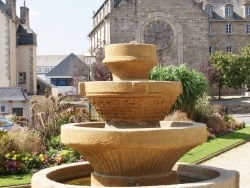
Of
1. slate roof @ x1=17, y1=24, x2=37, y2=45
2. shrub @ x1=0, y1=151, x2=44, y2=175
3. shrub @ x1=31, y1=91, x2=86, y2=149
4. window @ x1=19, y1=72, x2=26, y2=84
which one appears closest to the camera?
shrub @ x1=0, y1=151, x2=44, y2=175

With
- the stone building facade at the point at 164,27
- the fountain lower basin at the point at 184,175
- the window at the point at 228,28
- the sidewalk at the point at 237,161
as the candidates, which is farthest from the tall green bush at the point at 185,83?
the window at the point at 228,28

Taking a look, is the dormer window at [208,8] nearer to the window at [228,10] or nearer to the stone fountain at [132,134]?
the window at [228,10]

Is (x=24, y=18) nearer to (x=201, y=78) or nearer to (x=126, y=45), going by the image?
(x=201, y=78)

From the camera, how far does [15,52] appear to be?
4300cm

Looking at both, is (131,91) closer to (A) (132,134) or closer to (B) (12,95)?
(A) (132,134)

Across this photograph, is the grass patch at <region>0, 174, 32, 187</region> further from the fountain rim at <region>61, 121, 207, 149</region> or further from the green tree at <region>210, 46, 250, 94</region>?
the green tree at <region>210, 46, 250, 94</region>

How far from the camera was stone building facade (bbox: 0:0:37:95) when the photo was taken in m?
41.0

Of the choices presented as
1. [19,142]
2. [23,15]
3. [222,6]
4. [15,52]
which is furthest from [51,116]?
[222,6]

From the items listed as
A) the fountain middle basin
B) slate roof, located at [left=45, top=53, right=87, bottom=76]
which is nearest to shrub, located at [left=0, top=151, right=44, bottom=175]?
the fountain middle basin

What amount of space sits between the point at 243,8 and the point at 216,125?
4275cm

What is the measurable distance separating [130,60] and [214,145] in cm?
1486

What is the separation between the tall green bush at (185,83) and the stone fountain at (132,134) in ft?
59.1

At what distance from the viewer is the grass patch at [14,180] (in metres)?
13.2

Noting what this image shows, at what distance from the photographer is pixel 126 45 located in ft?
25.7
